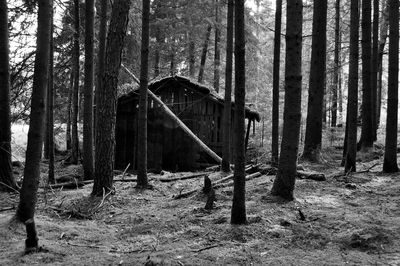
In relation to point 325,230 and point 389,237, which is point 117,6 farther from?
point 389,237

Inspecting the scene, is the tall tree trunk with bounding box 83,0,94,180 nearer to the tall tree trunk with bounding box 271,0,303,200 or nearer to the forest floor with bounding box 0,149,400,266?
the forest floor with bounding box 0,149,400,266

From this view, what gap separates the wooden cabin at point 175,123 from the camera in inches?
711

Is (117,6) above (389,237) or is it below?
above

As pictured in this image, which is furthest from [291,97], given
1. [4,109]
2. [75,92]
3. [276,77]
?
[75,92]

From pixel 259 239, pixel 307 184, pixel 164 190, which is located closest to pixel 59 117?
pixel 164 190

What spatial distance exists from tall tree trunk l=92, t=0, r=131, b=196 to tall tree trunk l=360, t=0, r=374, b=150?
26.5 ft

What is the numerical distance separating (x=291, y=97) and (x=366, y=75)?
7680 mm

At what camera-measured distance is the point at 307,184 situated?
32.0 ft

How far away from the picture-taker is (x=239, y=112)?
6047 mm

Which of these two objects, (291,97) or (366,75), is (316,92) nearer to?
(366,75)

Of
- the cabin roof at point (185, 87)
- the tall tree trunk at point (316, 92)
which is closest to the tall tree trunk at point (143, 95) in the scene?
the tall tree trunk at point (316, 92)

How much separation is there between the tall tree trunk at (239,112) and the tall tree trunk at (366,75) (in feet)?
27.9

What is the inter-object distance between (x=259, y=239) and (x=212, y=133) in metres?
13.1

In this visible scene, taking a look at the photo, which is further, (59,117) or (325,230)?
(59,117)
